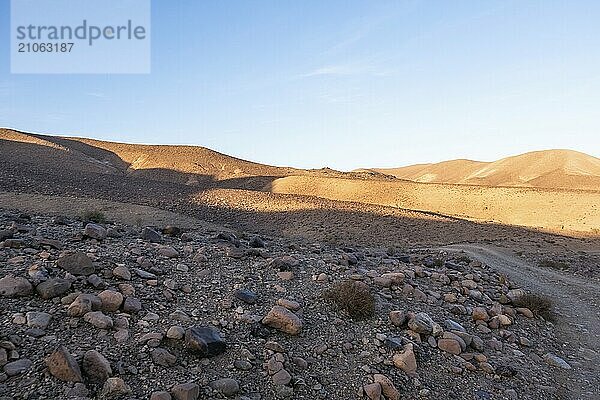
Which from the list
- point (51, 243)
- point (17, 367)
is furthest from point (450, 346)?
point (51, 243)

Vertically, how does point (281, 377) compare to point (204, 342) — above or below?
below

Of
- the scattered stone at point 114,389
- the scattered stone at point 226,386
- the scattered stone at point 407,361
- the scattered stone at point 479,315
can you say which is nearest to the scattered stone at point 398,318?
the scattered stone at point 407,361

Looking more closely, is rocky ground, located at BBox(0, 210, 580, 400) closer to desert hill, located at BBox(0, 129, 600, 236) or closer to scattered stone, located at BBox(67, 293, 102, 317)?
scattered stone, located at BBox(67, 293, 102, 317)

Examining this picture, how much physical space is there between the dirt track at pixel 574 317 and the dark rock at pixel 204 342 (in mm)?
4550

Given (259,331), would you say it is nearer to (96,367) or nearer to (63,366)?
(96,367)

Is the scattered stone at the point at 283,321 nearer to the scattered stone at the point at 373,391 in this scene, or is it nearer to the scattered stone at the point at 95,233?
the scattered stone at the point at 373,391

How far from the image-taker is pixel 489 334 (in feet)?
23.0

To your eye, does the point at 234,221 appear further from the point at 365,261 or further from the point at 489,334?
the point at 489,334

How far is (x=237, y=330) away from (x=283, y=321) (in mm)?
616

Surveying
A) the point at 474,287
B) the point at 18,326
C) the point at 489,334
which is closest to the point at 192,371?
the point at 18,326

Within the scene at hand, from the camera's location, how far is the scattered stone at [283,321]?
19.0 feet

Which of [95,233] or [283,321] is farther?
[95,233]

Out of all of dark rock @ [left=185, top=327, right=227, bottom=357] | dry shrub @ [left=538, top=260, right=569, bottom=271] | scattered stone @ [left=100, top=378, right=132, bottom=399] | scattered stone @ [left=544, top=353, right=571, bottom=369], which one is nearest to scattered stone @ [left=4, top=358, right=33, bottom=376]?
scattered stone @ [left=100, top=378, right=132, bottom=399]

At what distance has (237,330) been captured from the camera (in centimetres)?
565
